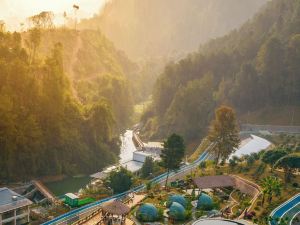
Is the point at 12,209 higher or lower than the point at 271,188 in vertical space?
lower

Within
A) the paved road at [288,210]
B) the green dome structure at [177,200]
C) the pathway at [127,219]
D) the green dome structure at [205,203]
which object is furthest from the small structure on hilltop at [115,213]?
the paved road at [288,210]

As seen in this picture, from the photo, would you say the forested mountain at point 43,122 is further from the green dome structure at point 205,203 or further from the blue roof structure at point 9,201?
the green dome structure at point 205,203

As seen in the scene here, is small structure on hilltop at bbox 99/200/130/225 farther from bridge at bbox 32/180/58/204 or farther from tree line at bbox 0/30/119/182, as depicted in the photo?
tree line at bbox 0/30/119/182

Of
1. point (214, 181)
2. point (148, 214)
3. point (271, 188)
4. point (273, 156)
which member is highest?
point (273, 156)

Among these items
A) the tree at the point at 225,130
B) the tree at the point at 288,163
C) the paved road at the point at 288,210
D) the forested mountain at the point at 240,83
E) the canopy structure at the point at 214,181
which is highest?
the forested mountain at the point at 240,83

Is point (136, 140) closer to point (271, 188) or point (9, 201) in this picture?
point (9, 201)

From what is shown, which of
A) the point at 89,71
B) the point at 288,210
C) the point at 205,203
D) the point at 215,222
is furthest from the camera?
the point at 89,71

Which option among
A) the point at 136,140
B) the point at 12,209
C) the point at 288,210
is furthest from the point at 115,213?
the point at 136,140

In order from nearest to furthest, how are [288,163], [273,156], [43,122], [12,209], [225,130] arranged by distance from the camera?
1. [12,209]
2. [288,163]
3. [273,156]
4. [225,130]
5. [43,122]
